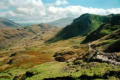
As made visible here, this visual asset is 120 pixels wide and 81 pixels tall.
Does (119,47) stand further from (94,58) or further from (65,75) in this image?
(65,75)

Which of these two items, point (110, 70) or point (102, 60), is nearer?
point (110, 70)

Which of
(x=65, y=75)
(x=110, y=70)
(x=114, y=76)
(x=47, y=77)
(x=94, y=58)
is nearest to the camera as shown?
(x=114, y=76)

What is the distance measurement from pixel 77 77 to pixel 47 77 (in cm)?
810

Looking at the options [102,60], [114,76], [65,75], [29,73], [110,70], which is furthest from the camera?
[29,73]

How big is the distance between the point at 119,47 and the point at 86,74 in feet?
104

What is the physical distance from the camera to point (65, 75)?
2975cm

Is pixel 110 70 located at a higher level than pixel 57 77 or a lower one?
higher

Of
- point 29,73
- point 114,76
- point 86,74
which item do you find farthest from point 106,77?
point 29,73

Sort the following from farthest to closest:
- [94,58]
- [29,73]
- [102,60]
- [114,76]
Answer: [29,73], [94,58], [102,60], [114,76]

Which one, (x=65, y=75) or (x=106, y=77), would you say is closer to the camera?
(x=106, y=77)

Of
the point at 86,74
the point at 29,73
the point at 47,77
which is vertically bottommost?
the point at 29,73

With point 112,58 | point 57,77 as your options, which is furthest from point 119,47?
point 57,77

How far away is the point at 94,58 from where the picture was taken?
1465 inches

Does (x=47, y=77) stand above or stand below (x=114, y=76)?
below
